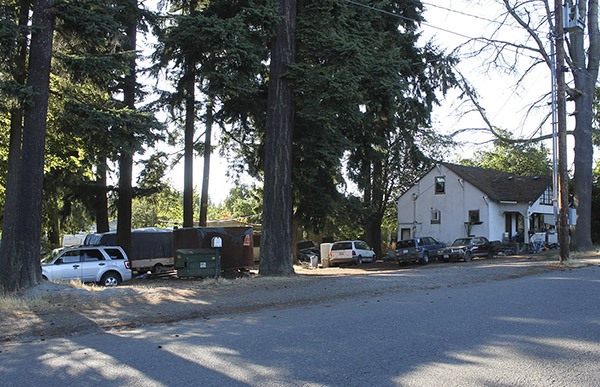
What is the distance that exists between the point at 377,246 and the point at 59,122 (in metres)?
25.5

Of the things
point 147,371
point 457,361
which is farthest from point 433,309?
point 147,371

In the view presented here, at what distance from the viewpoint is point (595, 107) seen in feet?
104

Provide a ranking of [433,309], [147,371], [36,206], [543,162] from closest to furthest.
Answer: [147,371]
[433,309]
[36,206]
[543,162]

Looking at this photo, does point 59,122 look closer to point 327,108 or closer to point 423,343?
point 327,108

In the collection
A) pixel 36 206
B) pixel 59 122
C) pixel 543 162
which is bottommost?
pixel 36 206

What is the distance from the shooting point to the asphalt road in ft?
18.3

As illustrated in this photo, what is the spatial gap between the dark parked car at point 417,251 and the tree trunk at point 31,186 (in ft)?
69.5

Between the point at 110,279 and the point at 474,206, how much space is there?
2598cm

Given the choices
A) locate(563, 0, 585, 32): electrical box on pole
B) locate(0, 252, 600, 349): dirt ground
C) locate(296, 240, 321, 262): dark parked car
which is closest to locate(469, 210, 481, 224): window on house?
locate(296, 240, 321, 262): dark parked car

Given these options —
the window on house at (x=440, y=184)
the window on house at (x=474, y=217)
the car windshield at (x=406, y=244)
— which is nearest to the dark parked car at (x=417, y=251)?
the car windshield at (x=406, y=244)

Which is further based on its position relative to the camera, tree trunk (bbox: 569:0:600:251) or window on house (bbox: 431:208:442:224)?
window on house (bbox: 431:208:442:224)

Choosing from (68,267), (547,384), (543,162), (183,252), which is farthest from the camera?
(543,162)

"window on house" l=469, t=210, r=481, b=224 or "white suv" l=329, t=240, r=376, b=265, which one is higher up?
"window on house" l=469, t=210, r=481, b=224

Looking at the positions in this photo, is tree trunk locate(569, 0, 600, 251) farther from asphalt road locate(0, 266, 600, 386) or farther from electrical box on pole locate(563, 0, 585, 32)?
asphalt road locate(0, 266, 600, 386)
